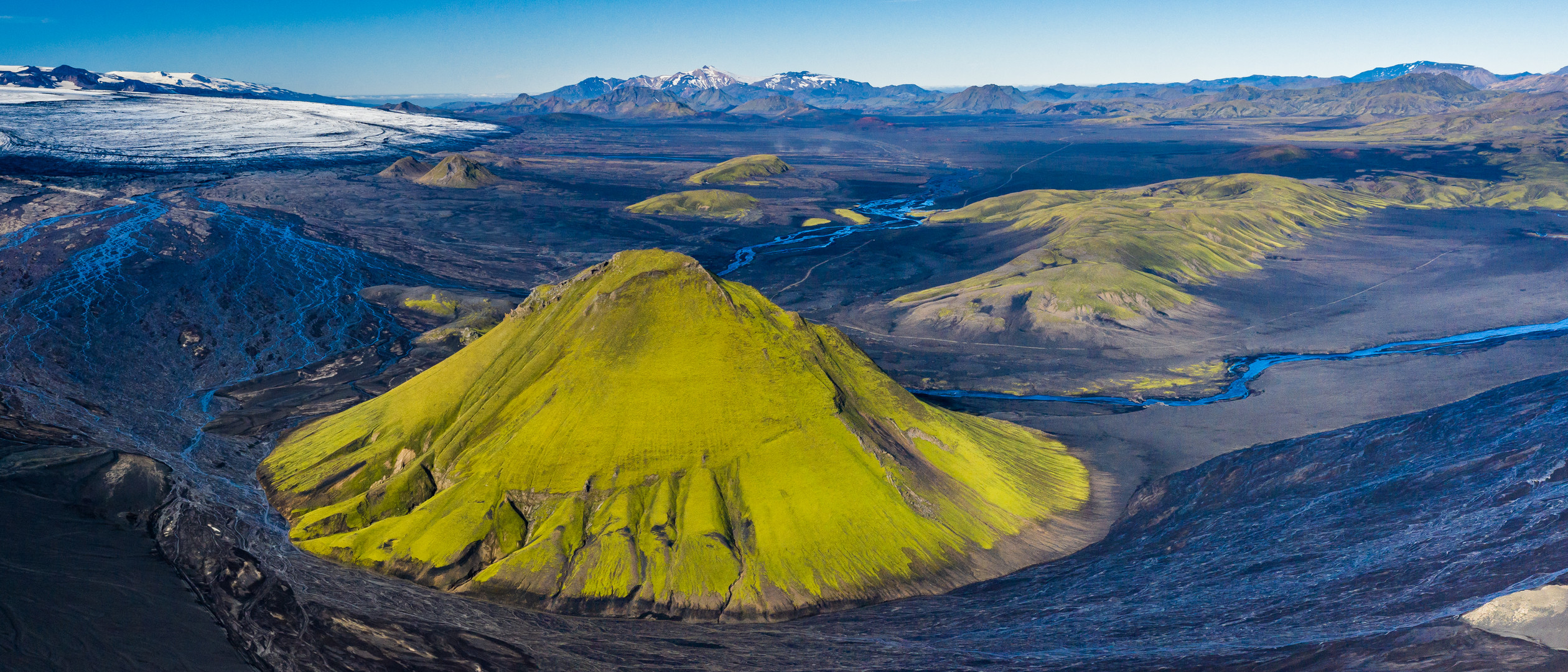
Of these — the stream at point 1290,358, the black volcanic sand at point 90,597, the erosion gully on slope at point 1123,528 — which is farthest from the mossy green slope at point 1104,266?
the black volcanic sand at point 90,597

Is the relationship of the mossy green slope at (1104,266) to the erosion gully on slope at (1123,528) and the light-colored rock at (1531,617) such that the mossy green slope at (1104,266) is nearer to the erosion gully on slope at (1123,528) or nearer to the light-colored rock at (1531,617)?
the erosion gully on slope at (1123,528)

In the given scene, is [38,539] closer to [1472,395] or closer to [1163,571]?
[1163,571]

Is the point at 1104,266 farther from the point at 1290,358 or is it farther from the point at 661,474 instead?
the point at 661,474

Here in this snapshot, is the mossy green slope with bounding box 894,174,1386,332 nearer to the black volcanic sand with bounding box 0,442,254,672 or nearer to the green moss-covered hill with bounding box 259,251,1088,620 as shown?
the green moss-covered hill with bounding box 259,251,1088,620

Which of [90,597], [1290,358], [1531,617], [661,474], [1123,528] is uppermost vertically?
[661,474]

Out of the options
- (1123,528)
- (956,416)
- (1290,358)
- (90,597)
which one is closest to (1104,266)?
(1290,358)

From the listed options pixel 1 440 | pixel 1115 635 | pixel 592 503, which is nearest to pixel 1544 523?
pixel 1115 635
